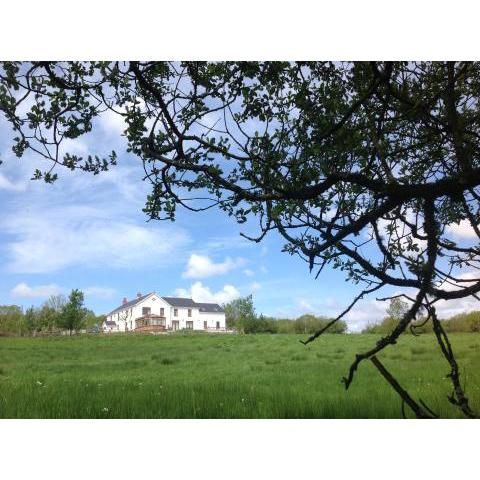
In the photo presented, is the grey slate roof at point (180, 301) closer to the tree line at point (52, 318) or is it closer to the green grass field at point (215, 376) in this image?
the green grass field at point (215, 376)

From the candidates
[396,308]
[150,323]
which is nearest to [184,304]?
[150,323]

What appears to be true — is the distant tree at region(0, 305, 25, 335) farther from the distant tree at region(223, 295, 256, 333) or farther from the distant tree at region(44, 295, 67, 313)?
the distant tree at region(223, 295, 256, 333)

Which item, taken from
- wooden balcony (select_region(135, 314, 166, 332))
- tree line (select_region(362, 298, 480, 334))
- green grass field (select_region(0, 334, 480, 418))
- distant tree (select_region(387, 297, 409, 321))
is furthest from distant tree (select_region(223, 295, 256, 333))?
distant tree (select_region(387, 297, 409, 321))

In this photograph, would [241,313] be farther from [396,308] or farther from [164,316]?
[396,308]

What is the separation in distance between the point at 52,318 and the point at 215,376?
3.64 ft

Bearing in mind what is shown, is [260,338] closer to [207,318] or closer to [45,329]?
[207,318]

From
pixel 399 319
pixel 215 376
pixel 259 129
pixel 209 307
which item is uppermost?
pixel 259 129

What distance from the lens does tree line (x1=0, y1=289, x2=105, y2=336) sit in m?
2.70

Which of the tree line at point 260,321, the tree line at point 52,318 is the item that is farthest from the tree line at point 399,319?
the tree line at point 52,318

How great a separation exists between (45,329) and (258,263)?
1443 mm

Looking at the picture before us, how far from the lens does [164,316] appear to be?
9.87 feet

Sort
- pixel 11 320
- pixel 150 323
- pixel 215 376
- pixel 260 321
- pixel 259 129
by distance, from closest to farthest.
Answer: pixel 259 129
pixel 11 320
pixel 215 376
pixel 260 321
pixel 150 323

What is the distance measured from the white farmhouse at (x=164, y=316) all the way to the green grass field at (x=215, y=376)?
83mm

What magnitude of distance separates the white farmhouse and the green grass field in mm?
83
